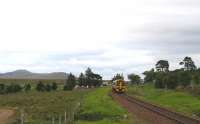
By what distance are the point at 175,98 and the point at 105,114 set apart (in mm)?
25476

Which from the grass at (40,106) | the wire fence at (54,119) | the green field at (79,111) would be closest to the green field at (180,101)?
the green field at (79,111)

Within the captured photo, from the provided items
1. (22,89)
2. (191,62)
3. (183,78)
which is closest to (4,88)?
(22,89)

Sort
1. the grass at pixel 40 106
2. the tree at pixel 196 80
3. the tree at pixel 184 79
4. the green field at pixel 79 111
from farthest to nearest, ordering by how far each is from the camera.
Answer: the tree at pixel 184 79, the tree at pixel 196 80, the grass at pixel 40 106, the green field at pixel 79 111

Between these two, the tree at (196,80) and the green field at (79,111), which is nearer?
the green field at (79,111)

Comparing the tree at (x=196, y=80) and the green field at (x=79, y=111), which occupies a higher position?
the tree at (x=196, y=80)

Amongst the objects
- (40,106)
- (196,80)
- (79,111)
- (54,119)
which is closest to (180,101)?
(40,106)

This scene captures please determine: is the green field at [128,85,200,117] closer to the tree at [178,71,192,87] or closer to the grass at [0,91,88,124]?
the grass at [0,91,88,124]

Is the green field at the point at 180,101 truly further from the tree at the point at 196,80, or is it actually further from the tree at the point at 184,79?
the tree at the point at 184,79

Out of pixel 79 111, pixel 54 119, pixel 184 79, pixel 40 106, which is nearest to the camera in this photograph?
pixel 54 119

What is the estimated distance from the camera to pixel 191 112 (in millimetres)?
44156

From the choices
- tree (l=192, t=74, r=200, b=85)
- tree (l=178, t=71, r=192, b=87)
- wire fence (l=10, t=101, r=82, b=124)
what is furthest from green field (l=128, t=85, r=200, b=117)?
tree (l=178, t=71, r=192, b=87)

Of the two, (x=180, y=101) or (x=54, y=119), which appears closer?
(x=54, y=119)

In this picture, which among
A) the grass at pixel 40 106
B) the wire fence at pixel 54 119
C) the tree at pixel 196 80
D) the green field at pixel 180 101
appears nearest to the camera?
the wire fence at pixel 54 119

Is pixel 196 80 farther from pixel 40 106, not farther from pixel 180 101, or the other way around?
pixel 40 106
